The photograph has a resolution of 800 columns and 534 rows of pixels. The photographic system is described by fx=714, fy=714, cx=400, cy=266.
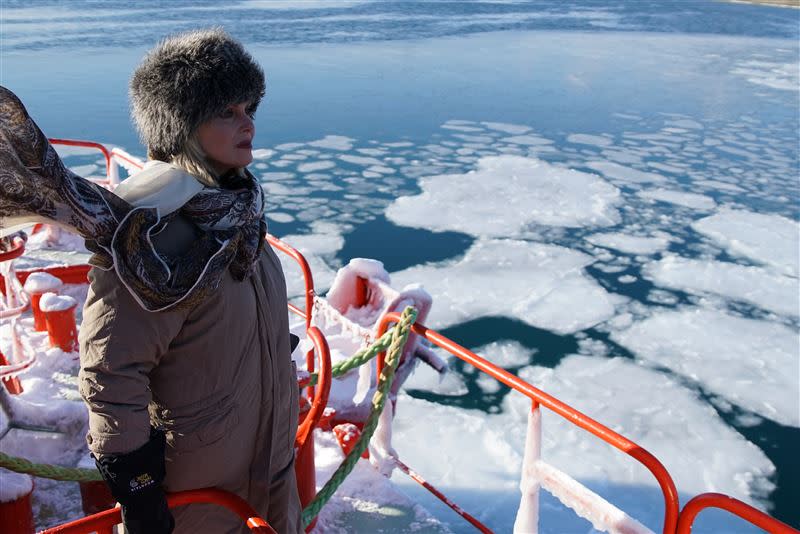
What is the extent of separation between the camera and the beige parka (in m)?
1.26

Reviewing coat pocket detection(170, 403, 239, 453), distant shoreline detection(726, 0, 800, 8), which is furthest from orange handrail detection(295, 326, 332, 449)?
distant shoreline detection(726, 0, 800, 8)

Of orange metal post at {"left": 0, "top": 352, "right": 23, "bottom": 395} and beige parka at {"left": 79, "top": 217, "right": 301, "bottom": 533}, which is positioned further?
orange metal post at {"left": 0, "top": 352, "right": 23, "bottom": 395}

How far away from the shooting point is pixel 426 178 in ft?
32.2

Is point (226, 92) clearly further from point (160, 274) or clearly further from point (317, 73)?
point (317, 73)

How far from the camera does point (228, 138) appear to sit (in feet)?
4.60

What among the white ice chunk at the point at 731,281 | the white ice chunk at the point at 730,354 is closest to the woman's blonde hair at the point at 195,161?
the white ice chunk at the point at 730,354

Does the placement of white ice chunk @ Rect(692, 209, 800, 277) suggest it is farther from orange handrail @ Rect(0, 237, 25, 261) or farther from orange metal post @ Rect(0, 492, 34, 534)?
orange metal post @ Rect(0, 492, 34, 534)

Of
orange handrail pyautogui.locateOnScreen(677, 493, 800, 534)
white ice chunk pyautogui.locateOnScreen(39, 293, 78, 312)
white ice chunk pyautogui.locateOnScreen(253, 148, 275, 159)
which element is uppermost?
orange handrail pyautogui.locateOnScreen(677, 493, 800, 534)

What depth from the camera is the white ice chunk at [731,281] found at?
21.4ft

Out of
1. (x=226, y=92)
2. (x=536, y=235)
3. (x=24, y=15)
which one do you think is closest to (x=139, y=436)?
(x=226, y=92)

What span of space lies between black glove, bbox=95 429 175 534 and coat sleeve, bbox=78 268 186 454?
0.02 m

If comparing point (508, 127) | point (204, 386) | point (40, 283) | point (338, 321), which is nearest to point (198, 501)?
point (204, 386)

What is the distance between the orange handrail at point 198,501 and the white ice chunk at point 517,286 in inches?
180

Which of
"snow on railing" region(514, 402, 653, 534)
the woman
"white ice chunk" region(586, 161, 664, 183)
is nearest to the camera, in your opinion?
the woman
